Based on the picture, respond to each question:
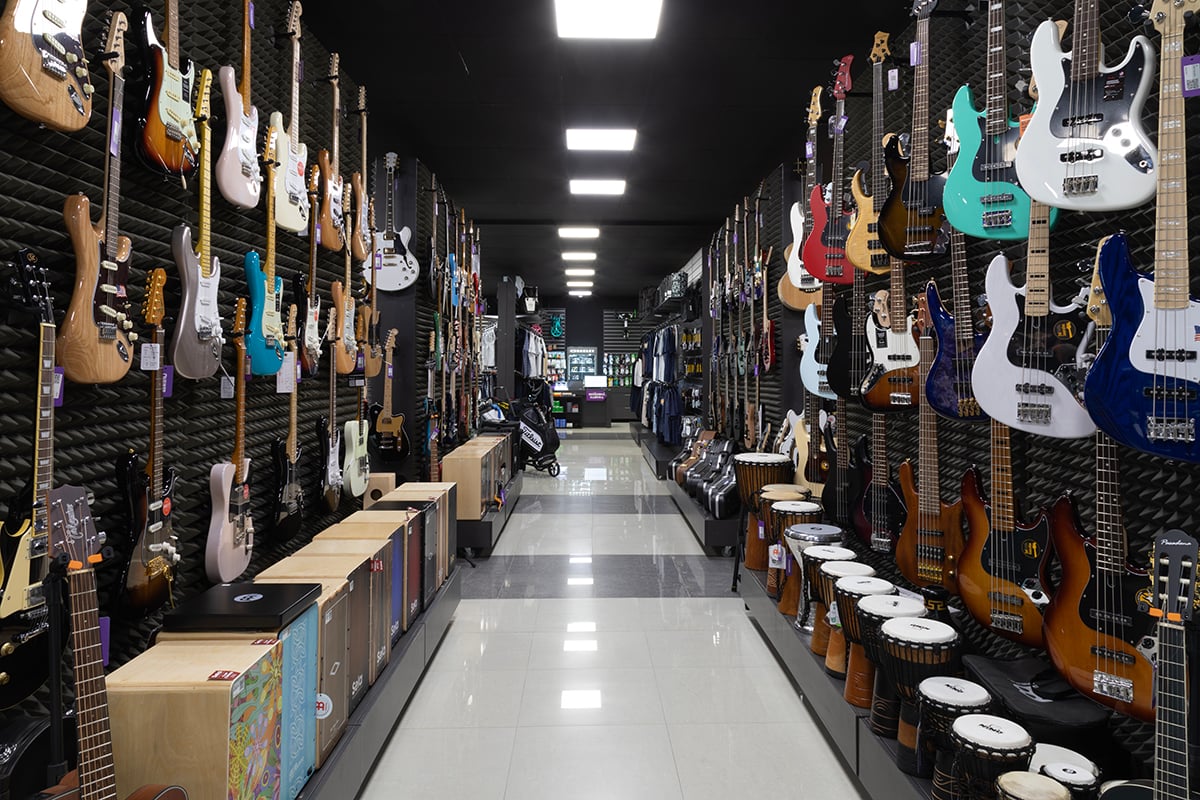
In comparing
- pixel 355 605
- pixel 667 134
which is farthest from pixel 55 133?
pixel 667 134

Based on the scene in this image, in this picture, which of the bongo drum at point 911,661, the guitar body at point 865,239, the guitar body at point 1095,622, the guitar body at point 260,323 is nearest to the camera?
the guitar body at point 1095,622

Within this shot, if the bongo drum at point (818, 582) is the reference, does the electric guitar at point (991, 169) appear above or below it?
above

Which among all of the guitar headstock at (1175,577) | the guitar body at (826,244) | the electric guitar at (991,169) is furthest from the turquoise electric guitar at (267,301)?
the guitar headstock at (1175,577)

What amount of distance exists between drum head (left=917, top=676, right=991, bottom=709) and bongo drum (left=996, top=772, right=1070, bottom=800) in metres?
0.31

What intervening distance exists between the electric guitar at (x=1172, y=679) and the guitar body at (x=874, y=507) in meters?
1.42

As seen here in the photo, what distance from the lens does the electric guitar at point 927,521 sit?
8.15 ft

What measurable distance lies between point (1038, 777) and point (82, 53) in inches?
107

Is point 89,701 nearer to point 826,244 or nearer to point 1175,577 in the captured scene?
point 1175,577

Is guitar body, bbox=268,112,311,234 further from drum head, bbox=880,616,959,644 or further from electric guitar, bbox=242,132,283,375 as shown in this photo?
drum head, bbox=880,616,959,644

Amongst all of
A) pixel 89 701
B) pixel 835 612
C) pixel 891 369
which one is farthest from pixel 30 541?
pixel 891 369

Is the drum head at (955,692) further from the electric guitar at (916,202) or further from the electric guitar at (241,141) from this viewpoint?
the electric guitar at (241,141)

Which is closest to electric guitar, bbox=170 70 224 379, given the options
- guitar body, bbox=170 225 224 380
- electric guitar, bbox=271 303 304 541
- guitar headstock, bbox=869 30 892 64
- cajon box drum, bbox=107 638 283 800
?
guitar body, bbox=170 225 224 380

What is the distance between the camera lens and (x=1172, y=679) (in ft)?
4.33

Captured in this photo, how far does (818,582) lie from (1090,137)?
1854mm
